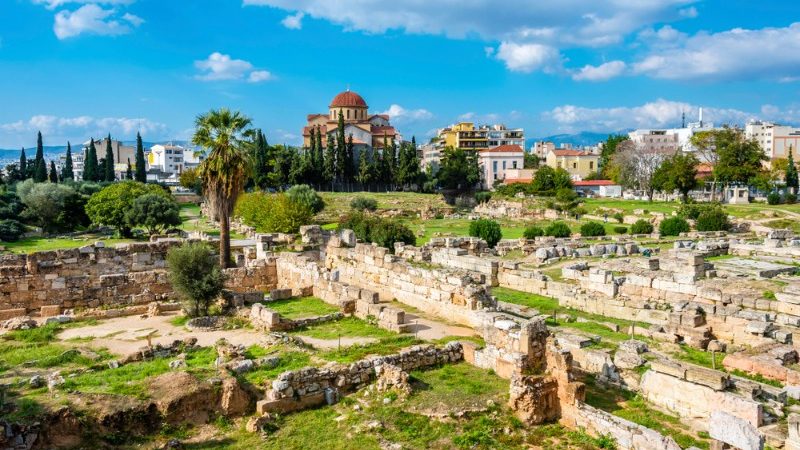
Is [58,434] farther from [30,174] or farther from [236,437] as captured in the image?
[30,174]

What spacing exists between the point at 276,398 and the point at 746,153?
217 feet

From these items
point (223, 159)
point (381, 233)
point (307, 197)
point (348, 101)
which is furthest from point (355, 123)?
point (223, 159)

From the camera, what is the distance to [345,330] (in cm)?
1478

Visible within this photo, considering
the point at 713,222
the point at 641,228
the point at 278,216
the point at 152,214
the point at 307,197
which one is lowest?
the point at 641,228

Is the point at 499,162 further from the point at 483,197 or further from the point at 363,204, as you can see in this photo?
the point at 363,204

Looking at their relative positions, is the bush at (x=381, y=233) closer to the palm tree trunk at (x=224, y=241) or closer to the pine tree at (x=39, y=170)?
the palm tree trunk at (x=224, y=241)

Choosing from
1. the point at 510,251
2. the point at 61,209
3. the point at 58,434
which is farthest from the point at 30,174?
the point at 58,434

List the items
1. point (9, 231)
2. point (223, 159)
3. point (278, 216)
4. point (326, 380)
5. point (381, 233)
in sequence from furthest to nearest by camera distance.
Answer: point (9, 231)
point (278, 216)
point (381, 233)
point (223, 159)
point (326, 380)

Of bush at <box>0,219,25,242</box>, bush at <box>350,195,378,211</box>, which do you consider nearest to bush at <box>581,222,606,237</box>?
bush at <box>350,195,378,211</box>

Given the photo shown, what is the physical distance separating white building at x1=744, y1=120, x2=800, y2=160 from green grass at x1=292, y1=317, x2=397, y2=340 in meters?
130

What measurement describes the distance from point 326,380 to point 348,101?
99.5 meters

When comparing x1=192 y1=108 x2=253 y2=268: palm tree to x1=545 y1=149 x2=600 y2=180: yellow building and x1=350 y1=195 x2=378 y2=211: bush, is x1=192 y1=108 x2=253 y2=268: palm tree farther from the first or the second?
x1=545 y1=149 x2=600 y2=180: yellow building

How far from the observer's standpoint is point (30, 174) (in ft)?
301

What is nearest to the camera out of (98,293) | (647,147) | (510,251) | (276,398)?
(276,398)
